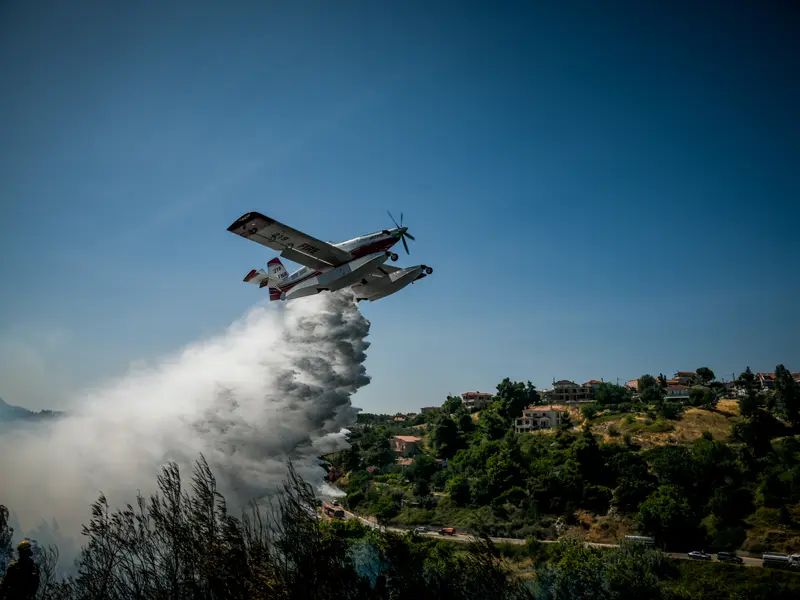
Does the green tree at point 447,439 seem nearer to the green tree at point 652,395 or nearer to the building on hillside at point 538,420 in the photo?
the building on hillside at point 538,420

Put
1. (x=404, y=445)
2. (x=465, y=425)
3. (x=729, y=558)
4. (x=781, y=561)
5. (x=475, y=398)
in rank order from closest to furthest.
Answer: (x=781, y=561)
(x=729, y=558)
(x=465, y=425)
(x=404, y=445)
(x=475, y=398)

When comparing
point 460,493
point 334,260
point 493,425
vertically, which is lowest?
point 460,493

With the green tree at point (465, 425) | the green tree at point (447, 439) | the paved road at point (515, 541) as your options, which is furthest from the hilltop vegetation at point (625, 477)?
the green tree at point (465, 425)

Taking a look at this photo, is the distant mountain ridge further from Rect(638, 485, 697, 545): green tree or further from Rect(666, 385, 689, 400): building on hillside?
Rect(666, 385, 689, 400): building on hillside

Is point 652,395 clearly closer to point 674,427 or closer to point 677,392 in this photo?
point 677,392

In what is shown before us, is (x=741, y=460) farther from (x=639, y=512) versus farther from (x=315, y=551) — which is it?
(x=315, y=551)

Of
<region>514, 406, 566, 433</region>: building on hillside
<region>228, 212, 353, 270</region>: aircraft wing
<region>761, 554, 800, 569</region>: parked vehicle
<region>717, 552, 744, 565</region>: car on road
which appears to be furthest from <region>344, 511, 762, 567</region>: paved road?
<region>514, 406, 566, 433</region>: building on hillside

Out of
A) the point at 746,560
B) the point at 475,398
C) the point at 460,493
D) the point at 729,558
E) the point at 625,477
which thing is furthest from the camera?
the point at 475,398

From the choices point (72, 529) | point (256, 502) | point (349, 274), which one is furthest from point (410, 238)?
point (72, 529)

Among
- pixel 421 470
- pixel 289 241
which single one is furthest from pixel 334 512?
pixel 289 241
